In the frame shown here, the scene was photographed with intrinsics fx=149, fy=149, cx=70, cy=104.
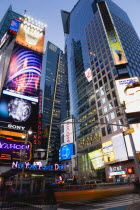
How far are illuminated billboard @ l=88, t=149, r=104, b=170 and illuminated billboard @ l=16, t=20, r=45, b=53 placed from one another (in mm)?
45709

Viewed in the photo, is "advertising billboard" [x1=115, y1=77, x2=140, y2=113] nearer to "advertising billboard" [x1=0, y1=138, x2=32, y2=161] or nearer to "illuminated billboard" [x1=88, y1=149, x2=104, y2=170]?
"illuminated billboard" [x1=88, y1=149, x2=104, y2=170]

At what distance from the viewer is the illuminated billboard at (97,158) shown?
57.6m

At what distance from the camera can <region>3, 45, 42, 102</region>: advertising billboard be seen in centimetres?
4397

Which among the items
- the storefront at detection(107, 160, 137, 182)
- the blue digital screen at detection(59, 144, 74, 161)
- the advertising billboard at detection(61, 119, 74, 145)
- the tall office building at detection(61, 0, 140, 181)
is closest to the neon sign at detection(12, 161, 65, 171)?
the storefront at detection(107, 160, 137, 182)

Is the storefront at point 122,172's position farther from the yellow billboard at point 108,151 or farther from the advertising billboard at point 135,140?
the advertising billboard at point 135,140

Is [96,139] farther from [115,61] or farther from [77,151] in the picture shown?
[115,61]

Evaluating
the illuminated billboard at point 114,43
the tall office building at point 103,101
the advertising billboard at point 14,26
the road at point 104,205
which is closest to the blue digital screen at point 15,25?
the advertising billboard at point 14,26

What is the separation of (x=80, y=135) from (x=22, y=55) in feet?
155

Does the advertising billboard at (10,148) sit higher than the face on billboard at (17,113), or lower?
lower

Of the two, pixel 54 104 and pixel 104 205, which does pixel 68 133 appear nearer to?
pixel 104 205

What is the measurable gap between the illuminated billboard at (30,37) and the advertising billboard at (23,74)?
313cm

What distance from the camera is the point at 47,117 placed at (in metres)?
168

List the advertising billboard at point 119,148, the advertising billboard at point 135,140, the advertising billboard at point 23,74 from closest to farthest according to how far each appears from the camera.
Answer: the advertising billboard at point 135,140 < the advertising billboard at point 119,148 < the advertising billboard at point 23,74

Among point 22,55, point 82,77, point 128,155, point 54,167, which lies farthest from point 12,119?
point 82,77
